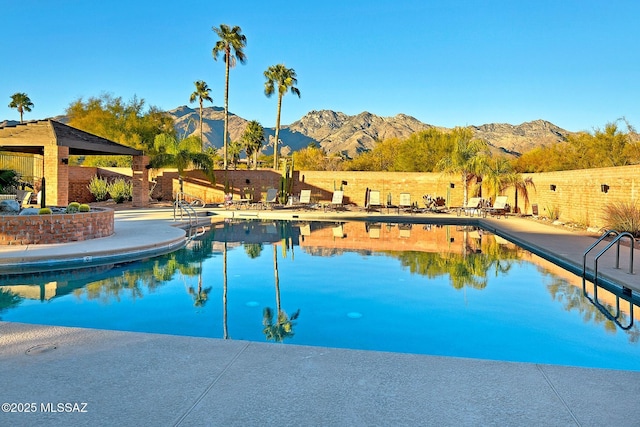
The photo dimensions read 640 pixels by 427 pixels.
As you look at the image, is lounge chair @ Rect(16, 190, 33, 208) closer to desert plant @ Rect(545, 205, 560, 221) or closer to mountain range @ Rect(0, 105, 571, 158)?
desert plant @ Rect(545, 205, 560, 221)

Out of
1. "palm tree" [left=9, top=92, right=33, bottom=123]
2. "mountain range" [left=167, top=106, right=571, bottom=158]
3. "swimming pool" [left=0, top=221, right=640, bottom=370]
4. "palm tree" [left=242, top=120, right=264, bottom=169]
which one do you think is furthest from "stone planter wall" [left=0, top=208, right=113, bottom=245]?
"mountain range" [left=167, top=106, right=571, bottom=158]

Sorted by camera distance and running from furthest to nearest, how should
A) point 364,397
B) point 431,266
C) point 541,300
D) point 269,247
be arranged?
point 269,247 → point 431,266 → point 541,300 → point 364,397

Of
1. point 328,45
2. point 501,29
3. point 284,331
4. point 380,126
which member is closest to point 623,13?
point 501,29

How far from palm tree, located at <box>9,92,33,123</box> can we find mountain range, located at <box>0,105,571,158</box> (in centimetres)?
4313

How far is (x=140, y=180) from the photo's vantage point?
21.7m

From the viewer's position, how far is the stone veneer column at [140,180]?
69.9 feet

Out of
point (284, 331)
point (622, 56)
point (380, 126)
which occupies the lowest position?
point (284, 331)

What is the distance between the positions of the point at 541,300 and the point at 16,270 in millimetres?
8033

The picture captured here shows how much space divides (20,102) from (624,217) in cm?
5908

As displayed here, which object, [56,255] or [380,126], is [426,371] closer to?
[56,255]

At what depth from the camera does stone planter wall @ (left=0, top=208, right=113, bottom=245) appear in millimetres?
9492

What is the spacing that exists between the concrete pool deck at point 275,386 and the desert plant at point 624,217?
9613mm

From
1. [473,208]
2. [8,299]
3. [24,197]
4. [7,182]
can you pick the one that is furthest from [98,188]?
[8,299]

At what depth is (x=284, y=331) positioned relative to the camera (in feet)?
16.6
